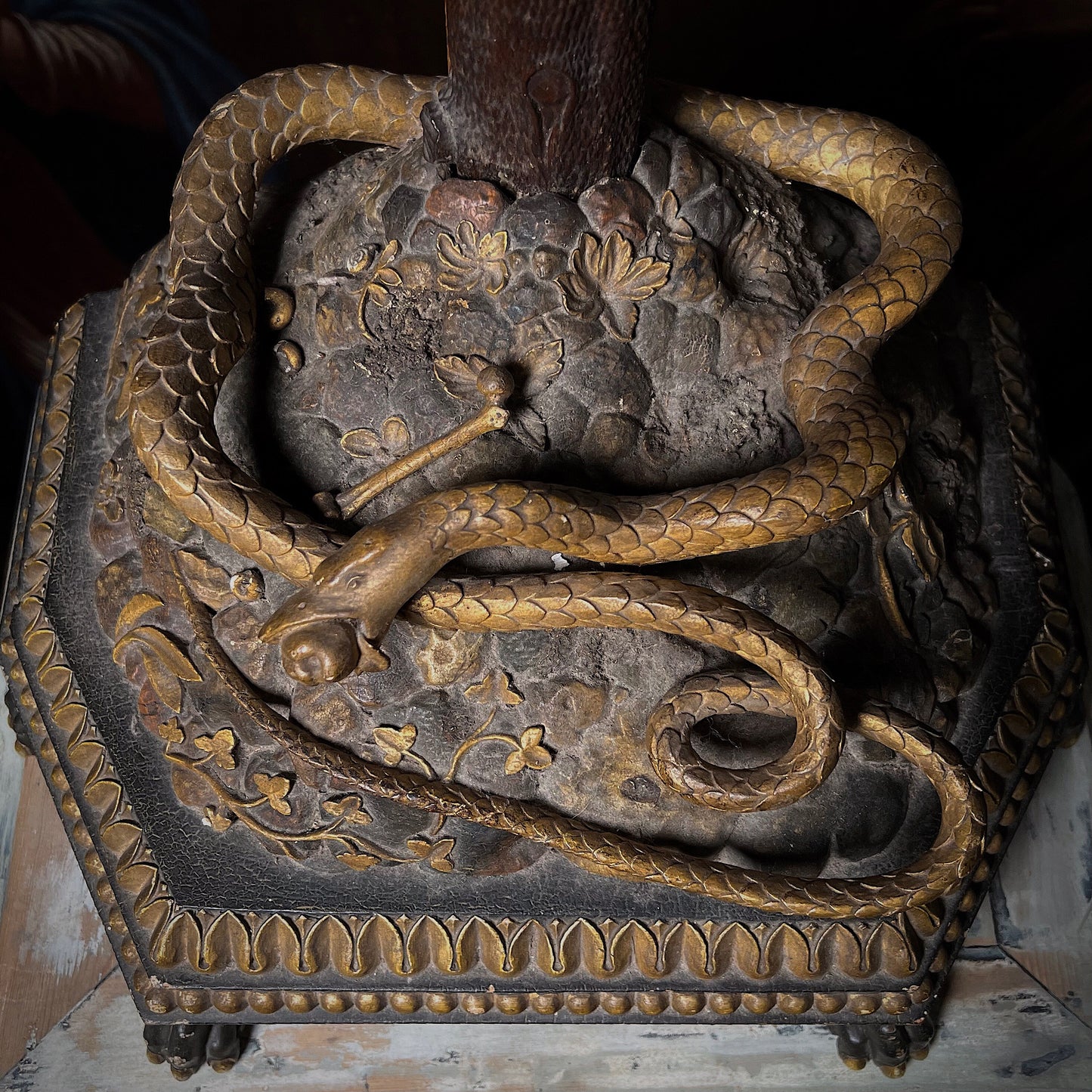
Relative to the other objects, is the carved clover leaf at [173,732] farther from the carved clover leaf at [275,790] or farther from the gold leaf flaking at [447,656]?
the gold leaf flaking at [447,656]

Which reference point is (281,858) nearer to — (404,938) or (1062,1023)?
(404,938)

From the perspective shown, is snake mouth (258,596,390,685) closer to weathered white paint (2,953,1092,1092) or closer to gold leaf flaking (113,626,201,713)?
gold leaf flaking (113,626,201,713)

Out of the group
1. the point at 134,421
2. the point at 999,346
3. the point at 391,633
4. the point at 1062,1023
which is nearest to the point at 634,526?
the point at 391,633

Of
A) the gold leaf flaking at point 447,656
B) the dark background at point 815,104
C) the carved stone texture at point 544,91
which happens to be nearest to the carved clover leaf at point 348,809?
the gold leaf flaking at point 447,656

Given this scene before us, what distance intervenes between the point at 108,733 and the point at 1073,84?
1285 millimetres

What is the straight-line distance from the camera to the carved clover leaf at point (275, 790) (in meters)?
0.91

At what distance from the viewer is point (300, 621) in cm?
73

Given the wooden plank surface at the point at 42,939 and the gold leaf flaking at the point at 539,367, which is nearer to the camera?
the gold leaf flaking at the point at 539,367

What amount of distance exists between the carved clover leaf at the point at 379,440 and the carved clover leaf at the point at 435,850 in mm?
275

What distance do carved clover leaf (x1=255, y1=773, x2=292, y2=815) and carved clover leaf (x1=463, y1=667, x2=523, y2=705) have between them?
150 mm

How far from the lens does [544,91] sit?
77 cm

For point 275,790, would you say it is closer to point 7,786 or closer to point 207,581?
point 207,581

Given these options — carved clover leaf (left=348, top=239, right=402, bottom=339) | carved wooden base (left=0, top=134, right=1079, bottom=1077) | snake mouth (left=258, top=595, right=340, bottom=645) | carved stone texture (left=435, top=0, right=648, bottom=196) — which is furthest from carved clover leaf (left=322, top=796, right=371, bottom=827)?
carved stone texture (left=435, top=0, right=648, bottom=196)

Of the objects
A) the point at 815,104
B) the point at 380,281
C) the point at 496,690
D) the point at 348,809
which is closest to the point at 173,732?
the point at 348,809
